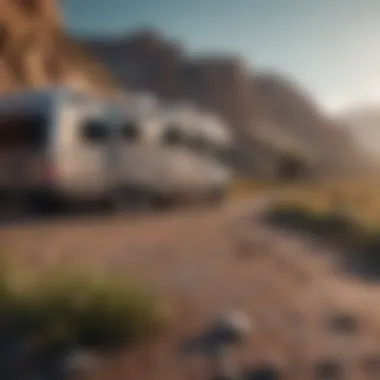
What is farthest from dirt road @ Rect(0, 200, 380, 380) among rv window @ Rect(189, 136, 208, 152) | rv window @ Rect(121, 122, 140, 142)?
rv window @ Rect(189, 136, 208, 152)

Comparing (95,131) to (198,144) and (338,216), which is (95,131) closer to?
(198,144)

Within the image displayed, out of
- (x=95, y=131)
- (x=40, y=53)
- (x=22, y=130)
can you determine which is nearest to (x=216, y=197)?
(x=95, y=131)

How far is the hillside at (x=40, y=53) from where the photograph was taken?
27.5m

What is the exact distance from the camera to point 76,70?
110 feet

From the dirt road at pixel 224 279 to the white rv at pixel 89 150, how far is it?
2.53 feet

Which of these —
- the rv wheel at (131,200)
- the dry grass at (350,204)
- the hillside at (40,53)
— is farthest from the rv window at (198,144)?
the hillside at (40,53)

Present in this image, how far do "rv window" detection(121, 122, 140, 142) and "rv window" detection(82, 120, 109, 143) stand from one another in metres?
0.34

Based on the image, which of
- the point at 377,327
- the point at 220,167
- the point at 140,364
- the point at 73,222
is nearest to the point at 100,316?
the point at 140,364

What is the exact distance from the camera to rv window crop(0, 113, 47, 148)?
11.3 metres

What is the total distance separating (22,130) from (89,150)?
0.92m

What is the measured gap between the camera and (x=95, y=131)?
12.0 m

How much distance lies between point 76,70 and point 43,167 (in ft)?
75.0

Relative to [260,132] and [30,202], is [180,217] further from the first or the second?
[260,132]

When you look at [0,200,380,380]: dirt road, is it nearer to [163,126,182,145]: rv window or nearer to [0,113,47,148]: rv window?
[0,113,47,148]: rv window
